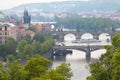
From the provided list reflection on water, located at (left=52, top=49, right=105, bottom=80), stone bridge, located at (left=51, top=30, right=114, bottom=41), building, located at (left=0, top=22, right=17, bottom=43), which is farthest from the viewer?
stone bridge, located at (left=51, top=30, right=114, bottom=41)

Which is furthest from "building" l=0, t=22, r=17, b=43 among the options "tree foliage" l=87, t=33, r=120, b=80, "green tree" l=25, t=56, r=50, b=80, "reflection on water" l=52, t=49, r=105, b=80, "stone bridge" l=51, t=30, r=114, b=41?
"tree foliage" l=87, t=33, r=120, b=80

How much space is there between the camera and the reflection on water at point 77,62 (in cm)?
3037

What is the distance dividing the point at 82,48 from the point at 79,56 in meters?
1.35

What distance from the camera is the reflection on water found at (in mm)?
30367

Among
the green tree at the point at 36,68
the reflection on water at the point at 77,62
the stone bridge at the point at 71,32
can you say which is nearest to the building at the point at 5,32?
the reflection on water at the point at 77,62

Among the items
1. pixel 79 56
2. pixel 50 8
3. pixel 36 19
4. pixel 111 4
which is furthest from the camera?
pixel 50 8

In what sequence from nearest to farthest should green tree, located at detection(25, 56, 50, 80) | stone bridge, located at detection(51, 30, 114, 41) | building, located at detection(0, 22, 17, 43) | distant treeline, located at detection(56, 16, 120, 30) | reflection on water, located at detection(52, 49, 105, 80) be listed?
1. green tree, located at detection(25, 56, 50, 80)
2. reflection on water, located at detection(52, 49, 105, 80)
3. building, located at detection(0, 22, 17, 43)
4. stone bridge, located at detection(51, 30, 114, 41)
5. distant treeline, located at detection(56, 16, 120, 30)

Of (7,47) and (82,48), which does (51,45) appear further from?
(7,47)

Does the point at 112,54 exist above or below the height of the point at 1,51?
above

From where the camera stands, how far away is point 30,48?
37406 millimetres

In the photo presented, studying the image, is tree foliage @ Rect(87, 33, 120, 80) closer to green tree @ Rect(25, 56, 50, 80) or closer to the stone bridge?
green tree @ Rect(25, 56, 50, 80)

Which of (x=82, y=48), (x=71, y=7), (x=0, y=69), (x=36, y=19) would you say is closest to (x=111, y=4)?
(x=71, y=7)

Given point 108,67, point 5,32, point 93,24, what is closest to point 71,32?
point 93,24

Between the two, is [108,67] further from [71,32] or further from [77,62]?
[71,32]
